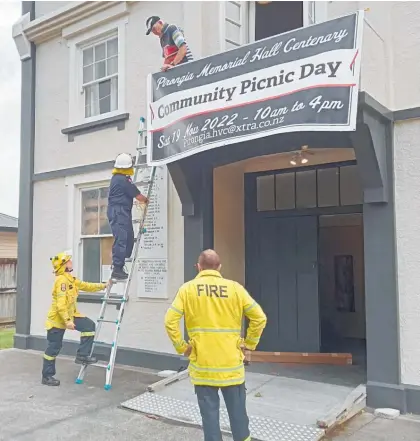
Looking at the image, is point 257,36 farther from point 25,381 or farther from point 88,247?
point 25,381

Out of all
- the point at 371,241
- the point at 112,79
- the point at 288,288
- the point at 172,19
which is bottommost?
the point at 288,288

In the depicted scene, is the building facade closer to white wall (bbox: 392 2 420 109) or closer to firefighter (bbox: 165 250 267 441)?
white wall (bbox: 392 2 420 109)

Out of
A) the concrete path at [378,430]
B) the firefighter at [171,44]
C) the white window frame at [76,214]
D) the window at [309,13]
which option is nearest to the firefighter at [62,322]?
the white window frame at [76,214]

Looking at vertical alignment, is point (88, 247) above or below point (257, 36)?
below

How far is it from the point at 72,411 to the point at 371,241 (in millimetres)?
3878

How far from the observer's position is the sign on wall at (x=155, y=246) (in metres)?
8.05

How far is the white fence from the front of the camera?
17.1 m

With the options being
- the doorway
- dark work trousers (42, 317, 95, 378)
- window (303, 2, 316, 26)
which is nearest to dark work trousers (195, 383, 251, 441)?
dark work trousers (42, 317, 95, 378)

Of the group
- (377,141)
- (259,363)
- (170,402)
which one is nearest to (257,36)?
(377,141)

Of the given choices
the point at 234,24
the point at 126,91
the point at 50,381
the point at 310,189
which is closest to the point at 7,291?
the point at 126,91

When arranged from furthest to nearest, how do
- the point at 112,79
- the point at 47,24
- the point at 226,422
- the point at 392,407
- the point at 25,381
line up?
the point at 47,24 → the point at 112,79 → the point at 25,381 → the point at 392,407 → the point at 226,422

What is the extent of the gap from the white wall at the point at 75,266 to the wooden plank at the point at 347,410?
2945 mm

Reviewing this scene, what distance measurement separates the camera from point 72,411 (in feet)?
19.6

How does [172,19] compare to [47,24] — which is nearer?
[172,19]
